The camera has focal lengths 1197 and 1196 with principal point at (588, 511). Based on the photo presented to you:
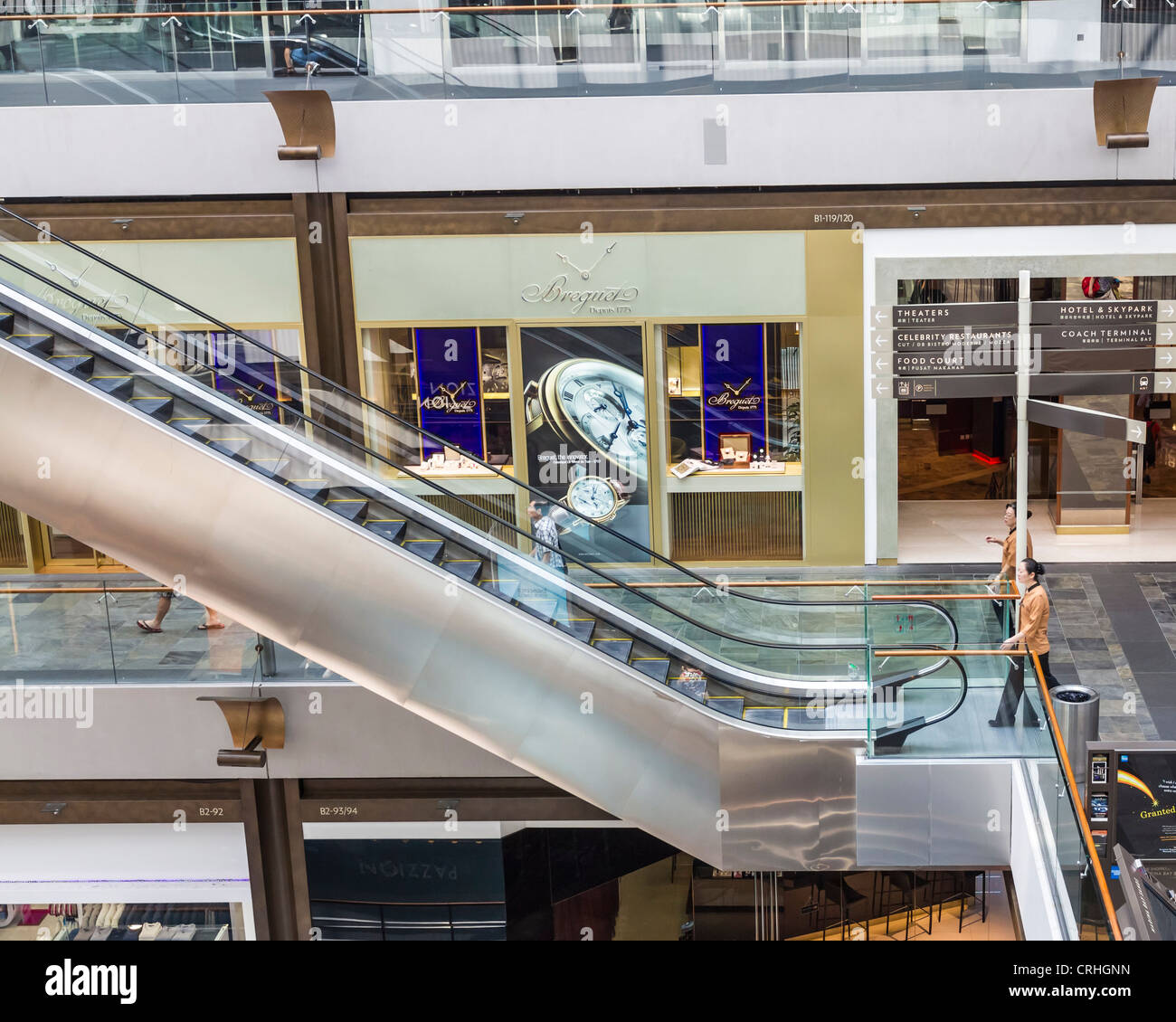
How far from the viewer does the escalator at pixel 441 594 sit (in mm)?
7664

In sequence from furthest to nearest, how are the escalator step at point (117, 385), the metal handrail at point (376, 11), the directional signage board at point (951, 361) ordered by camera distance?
the metal handrail at point (376, 11), the directional signage board at point (951, 361), the escalator step at point (117, 385)

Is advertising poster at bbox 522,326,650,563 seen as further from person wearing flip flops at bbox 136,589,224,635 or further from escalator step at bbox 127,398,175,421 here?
escalator step at bbox 127,398,175,421

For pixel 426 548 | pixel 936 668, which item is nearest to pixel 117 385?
pixel 426 548

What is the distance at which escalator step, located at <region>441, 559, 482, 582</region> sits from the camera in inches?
319

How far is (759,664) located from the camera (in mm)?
8789

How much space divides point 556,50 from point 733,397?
13.2 feet

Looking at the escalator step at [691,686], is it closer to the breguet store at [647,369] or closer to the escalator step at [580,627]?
the escalator step at [580,627]

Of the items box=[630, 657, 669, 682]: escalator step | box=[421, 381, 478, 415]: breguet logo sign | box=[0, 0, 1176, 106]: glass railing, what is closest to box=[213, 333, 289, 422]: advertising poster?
box=[630, 657, 669, 682]: escalator step

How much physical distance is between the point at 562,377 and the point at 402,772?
16.1 ft

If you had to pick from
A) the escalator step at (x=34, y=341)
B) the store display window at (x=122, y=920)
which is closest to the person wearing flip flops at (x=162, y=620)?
the escalator step at (x=34, y=341)

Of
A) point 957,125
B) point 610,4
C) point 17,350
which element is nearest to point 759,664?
point 17,350

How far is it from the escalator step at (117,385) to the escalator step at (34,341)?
425mm

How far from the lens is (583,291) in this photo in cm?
1275

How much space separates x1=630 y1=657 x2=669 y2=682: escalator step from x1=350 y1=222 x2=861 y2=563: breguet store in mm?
4450
